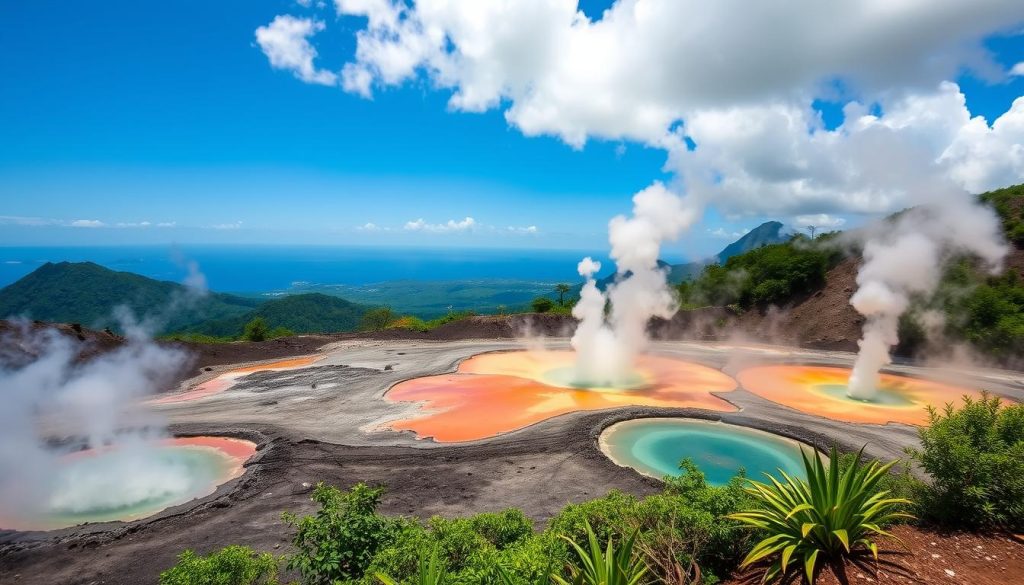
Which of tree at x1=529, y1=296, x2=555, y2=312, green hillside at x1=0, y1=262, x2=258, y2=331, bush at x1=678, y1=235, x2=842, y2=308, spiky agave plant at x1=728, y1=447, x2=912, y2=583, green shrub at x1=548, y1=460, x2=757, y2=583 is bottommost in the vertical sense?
green hillside at x1=0, y1=262, x2=258, y2=331

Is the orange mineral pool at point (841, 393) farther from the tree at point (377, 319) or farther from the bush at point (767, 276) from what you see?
the tree at point (377, 319)

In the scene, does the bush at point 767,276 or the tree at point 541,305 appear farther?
the tree at point 541,305

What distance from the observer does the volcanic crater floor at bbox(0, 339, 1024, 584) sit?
1280 cm

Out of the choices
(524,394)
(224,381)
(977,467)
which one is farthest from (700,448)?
(224,381)

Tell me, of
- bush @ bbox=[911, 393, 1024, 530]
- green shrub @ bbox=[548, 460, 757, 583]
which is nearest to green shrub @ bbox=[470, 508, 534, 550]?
green shrub @ bbox=[548, 460, 757, 583]

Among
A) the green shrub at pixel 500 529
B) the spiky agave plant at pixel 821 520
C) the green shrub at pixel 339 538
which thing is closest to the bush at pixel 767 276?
the spiky agave plant at pixel 821 520

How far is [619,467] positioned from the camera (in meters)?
16.4

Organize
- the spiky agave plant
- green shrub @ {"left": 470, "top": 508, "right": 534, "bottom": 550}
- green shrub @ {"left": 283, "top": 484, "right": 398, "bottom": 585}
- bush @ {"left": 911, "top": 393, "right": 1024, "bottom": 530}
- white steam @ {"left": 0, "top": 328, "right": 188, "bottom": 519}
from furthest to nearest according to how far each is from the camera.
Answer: white steam @ {"left": 0, "top": 328, "right": 188, "bottom": 519}
green shrub @ {"left": 470, "top": 508, "right": 534, "bottom": 550}
green shrub @ {"left": 283, "top": 484, "right": 398, "bottom": 585}
bush @ {"left": 911, "top": 393, "right": 1024, "bottom": 530}
the spiky agave plant

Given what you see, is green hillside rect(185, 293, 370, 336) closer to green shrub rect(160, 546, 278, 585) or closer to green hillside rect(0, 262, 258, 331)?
green hillside rect(0, 262, 258, 331)

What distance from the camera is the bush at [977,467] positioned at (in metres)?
6.70

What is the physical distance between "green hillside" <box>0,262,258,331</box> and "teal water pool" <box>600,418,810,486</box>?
132939 millimetres

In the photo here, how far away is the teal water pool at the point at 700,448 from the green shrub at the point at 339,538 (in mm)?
11298

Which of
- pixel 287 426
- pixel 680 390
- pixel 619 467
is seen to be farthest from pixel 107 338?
pixel 680 390

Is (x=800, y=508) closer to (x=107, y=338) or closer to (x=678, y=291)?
(x=107, y=338)
